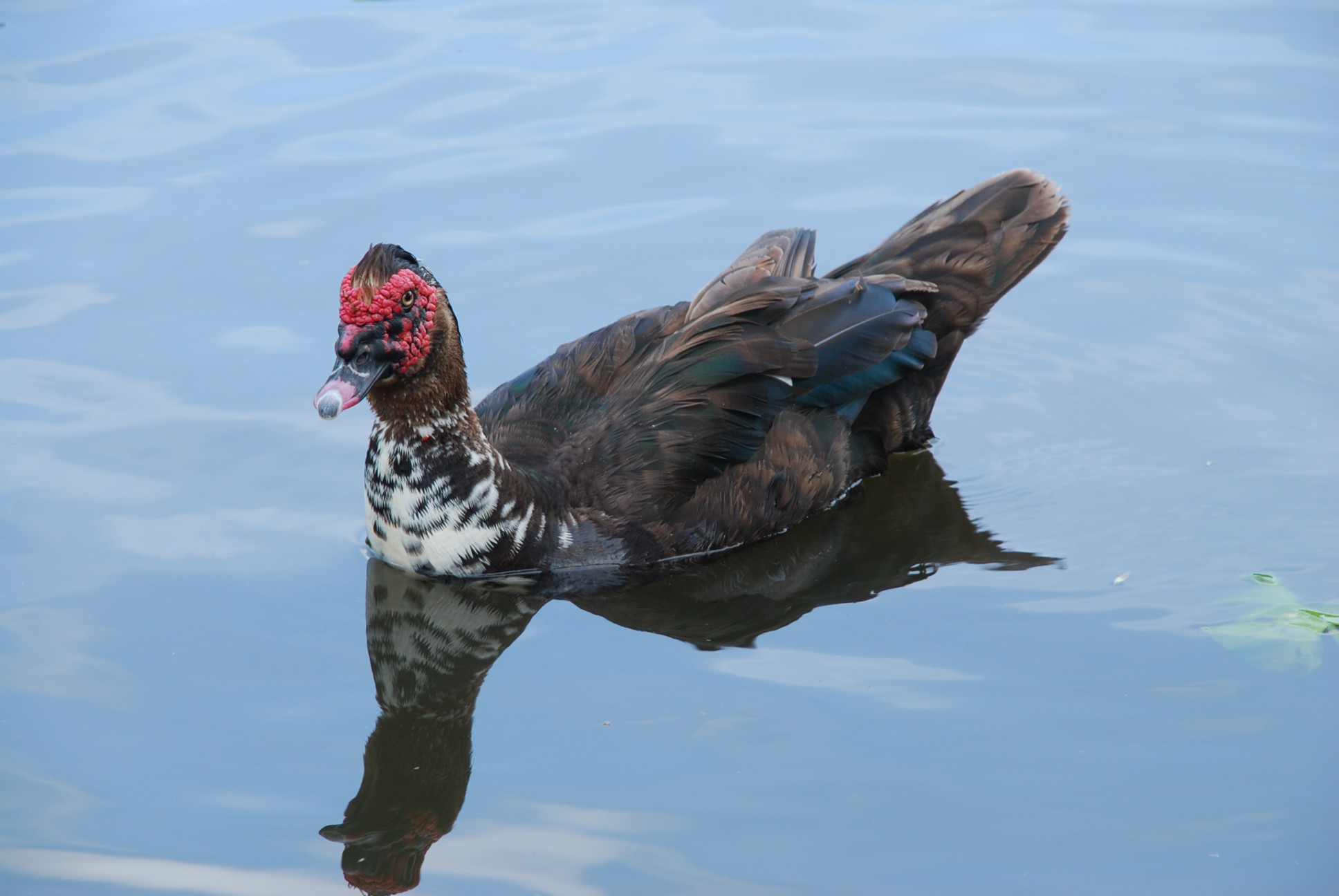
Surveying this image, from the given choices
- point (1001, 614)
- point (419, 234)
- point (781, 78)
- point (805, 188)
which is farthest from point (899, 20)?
point (1001, 614)

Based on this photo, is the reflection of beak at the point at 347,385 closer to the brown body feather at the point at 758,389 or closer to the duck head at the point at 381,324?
the duck head at the point at 381,324

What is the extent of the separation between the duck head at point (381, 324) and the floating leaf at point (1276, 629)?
343 cm

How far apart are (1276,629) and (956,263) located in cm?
245

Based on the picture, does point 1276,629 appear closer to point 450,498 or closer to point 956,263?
point 956,263

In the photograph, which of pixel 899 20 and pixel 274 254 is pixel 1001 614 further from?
pixel 899 20

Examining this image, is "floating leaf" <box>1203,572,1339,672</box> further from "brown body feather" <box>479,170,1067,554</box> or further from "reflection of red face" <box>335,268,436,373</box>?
"reflection of red face" <box>335,268,436,373</box>

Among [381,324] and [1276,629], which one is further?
[381,324]

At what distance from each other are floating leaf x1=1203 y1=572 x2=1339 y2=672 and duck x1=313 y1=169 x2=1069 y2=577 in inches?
74.9

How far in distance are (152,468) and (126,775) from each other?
91.6 inches

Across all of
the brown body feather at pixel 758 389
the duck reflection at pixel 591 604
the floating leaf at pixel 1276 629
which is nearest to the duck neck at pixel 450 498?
the duck reflection at pixel 591 604

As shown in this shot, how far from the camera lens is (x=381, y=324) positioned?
6289mm

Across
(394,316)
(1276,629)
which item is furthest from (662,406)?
(1276,629)

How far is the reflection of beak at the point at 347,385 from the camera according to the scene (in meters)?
6.09

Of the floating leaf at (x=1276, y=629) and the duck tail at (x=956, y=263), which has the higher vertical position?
the duck tail at (x=956, y=263)
